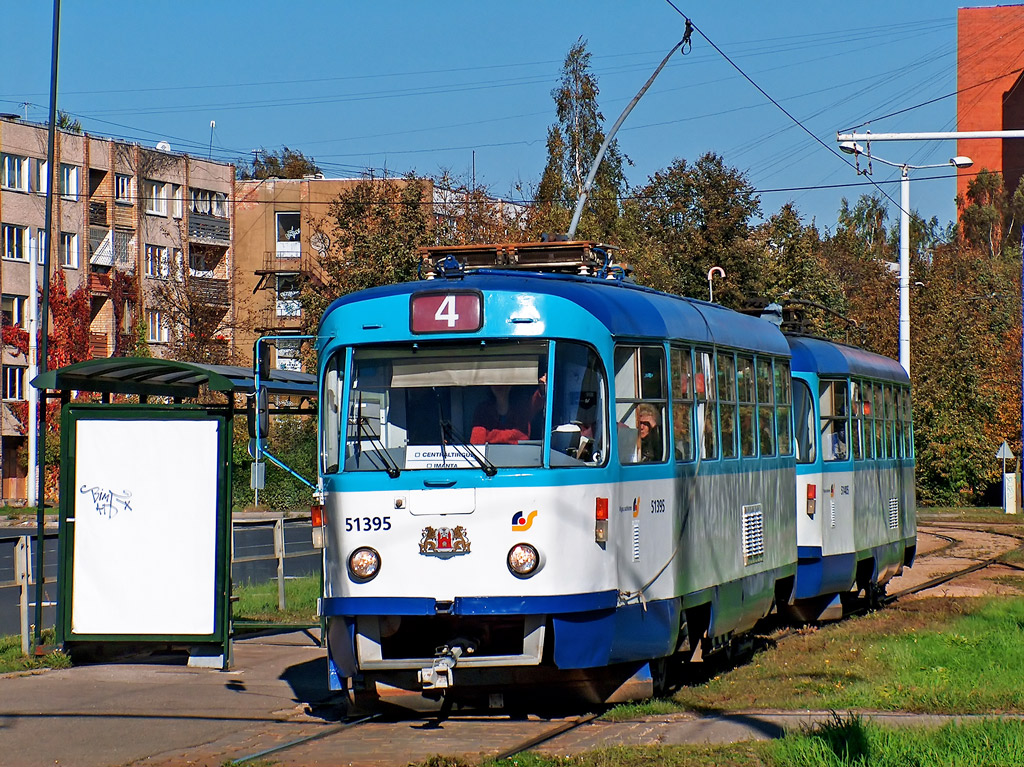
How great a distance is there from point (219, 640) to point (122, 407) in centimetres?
209

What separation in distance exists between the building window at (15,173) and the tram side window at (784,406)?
55.6 m

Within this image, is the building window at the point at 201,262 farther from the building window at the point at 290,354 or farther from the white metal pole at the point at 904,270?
the white metal pole at the point at 904,270

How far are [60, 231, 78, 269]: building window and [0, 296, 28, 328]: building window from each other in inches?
116

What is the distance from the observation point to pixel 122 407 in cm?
1319

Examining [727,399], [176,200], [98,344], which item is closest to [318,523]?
[727,399]

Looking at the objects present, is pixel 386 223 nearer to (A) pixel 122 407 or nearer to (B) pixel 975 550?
(B) pixel 975 550

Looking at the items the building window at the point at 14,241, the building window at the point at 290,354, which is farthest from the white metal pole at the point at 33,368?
the building window at the point at 290,354

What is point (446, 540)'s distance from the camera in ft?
33.4

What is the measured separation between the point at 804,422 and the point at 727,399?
414 centimetres

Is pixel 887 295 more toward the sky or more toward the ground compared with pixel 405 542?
more toward the sky

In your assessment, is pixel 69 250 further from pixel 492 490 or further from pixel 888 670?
pixel 492 490

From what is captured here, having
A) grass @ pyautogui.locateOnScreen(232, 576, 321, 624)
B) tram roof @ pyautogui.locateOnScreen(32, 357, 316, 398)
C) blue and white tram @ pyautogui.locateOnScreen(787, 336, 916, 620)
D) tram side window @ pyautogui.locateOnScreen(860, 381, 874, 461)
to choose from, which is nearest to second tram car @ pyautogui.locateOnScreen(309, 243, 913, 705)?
tram roof @ pyautogui.locateOnScreen(32, 357, 316, 398)

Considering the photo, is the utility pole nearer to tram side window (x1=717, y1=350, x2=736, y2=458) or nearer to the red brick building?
tram side window (x1=717, y1=350, x2=736, y2=458)

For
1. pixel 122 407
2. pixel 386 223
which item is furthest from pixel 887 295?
pixel 122 407
